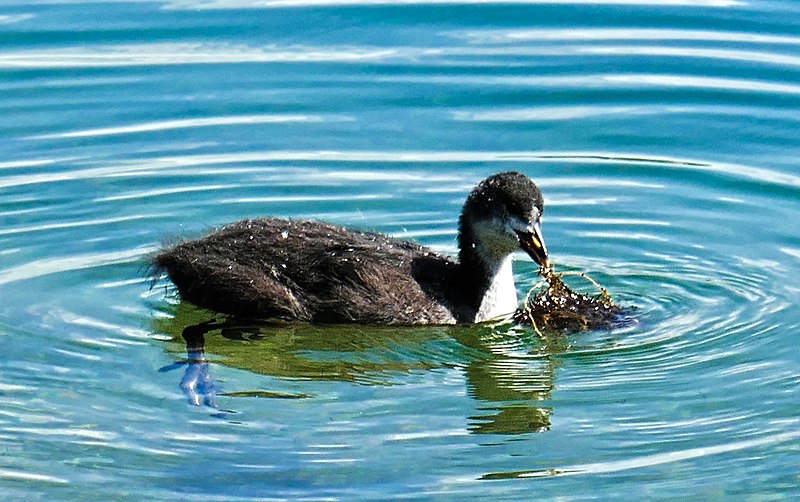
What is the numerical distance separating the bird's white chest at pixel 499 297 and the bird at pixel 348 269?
0.04 ft

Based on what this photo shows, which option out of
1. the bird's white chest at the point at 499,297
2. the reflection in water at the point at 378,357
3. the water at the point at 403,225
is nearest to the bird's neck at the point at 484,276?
the bird's white chest at the point at 499,297

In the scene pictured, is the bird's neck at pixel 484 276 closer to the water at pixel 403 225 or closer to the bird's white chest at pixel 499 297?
the bird's white chest at pixel 499 297

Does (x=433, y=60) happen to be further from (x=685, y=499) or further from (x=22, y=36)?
(x=685, y=499)

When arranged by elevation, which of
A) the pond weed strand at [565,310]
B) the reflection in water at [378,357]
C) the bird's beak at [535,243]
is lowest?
the reflection in water at [378,357]

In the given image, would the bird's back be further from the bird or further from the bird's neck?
the bird's neck

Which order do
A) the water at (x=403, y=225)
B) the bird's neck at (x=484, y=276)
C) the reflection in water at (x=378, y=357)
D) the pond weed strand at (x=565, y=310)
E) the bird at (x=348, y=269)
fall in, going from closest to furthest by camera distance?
the water at (x=403, y=225) < the reflection in water at (x=378, y=357) < the bird at (x=348, y=269) < the pond weed strand at (x=565, y=310) < the bird's neck at (x=484, y=276)

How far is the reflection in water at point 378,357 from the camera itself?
982 centimetres

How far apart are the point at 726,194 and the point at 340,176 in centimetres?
314

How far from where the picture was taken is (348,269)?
426 inches

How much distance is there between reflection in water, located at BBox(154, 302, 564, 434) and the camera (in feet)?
32.2

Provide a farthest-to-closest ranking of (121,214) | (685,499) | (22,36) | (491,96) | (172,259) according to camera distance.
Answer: (22,36) → (491,96) → (121,214) → (172,259) → (685,499)

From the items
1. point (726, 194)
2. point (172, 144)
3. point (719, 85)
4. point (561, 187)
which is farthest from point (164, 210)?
point (719, 85)

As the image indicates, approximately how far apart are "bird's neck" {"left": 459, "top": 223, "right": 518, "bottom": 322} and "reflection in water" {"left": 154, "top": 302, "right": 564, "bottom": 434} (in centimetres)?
15

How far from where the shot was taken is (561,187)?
44.5ft
